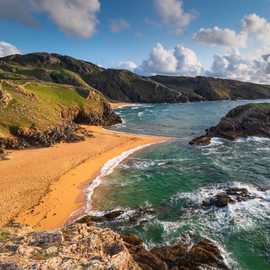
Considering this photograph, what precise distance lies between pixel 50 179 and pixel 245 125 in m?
44.5

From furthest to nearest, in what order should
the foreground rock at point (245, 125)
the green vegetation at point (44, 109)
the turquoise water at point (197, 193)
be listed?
the foreground rock at point (245, 125)
the green vegetation at point (44, 109)
the turquoise water at point (197, 193)

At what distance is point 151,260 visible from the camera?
60.8 ft

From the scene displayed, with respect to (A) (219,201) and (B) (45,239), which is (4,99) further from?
(B) (45,239)

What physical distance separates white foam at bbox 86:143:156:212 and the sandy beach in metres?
0.64

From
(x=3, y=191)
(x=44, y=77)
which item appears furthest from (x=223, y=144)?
(x=44, y=77)

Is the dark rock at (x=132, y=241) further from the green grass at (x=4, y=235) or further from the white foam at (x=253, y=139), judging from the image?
the white foam at (x=253, y=139)

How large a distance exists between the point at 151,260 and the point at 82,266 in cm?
628

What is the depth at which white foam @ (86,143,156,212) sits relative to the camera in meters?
33.1

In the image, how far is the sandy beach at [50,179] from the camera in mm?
28578

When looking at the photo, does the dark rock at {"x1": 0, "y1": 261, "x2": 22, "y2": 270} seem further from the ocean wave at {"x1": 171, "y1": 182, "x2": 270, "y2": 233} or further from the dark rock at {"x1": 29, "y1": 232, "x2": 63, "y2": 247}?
the ocean wave at {"x1": 171, "y1": 182, "x2": 270, "y2": 233}

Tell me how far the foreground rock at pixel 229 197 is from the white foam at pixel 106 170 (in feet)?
40.2

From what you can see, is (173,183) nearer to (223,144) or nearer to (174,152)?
(174,152)

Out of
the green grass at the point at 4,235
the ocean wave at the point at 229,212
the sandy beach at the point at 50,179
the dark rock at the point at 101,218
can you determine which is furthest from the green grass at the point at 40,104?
the green grass at the point at 4,235

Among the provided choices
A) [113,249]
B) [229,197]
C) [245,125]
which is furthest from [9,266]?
[245,125]
